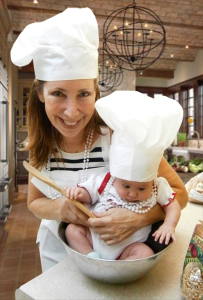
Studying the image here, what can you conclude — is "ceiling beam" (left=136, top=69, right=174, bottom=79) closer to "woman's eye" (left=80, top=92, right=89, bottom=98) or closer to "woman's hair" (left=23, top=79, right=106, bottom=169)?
"woman's hair" (left=23, top=79, right=106, bottom=169)

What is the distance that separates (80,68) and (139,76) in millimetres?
7626

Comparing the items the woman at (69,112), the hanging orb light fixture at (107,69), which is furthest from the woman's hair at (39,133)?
the hanging orb light fixture at (107,69)

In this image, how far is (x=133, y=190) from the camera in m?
0.77

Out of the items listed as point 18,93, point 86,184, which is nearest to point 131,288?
point 86,184

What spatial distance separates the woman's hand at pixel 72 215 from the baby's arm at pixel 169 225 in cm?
21

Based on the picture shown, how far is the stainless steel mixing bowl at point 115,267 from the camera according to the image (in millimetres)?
609

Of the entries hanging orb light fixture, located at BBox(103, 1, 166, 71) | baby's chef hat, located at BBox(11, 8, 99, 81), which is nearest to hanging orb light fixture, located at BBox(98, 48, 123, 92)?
hanging orb light fixture, located at BBox(103, 1, 166, 71)

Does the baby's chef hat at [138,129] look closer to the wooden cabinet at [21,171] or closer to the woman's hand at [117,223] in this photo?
the woman's hand at [117,223]

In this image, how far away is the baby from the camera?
69 centimetres

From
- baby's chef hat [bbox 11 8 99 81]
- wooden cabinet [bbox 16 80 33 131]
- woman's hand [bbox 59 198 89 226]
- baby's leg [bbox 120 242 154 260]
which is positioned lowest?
baby's leg [bbox 120 242 154 260]

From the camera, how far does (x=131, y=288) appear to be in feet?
2.29

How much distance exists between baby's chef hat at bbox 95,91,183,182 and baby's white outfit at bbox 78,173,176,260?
4.2 inches

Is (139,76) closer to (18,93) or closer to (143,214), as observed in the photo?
(18,93)

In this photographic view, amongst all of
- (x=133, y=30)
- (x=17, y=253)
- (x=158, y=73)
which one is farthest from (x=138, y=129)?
(x=158, y=73)
